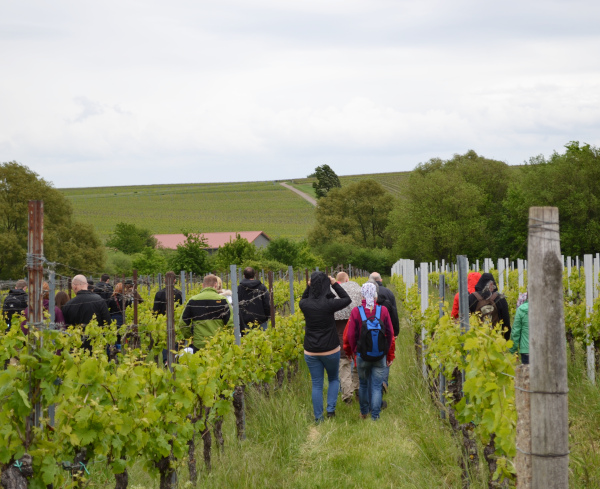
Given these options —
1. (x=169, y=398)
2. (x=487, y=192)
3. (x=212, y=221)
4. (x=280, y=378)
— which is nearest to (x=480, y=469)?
(x=169, y=398)

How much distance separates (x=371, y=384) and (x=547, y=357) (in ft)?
16.3

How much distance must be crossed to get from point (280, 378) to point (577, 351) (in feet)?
15.7

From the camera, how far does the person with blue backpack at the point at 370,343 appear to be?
23.7 ft

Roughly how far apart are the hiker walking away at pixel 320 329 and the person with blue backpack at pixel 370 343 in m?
0.23

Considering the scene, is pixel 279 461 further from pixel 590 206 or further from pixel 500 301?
pixel 590 206

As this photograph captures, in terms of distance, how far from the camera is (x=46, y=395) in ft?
12.2

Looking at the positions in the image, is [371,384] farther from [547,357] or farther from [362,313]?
[547,357]

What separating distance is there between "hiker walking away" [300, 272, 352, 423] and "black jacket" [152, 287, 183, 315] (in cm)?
297

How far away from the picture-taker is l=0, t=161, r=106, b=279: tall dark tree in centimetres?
4275

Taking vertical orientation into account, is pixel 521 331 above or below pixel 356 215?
below

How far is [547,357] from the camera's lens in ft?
→ 8.61

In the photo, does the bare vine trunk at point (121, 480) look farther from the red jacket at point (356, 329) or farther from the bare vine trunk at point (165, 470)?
the red jacket at point (356, 329)

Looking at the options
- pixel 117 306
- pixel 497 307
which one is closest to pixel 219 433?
pixel 497 307

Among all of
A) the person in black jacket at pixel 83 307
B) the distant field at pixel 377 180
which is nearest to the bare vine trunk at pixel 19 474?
the person in black jacket at pixel 83 307
